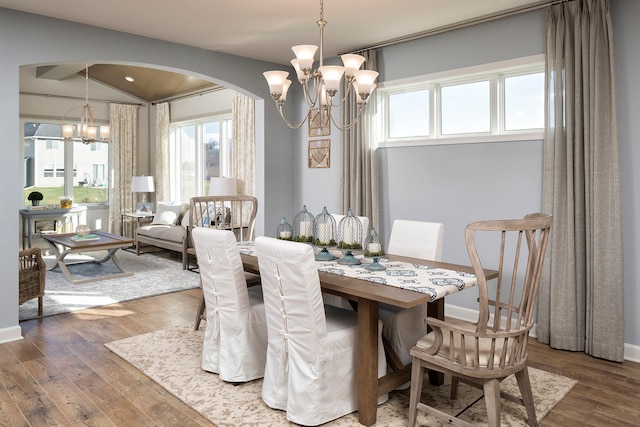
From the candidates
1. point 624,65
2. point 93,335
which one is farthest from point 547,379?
point 93,335

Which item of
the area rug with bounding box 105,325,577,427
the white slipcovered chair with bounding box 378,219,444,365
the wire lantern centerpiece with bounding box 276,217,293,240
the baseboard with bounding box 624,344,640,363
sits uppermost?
the wire lantern centerpiece with bounding box 276,217,293,240

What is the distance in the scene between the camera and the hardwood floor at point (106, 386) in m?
2.55

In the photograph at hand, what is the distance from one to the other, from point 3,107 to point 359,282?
310cm

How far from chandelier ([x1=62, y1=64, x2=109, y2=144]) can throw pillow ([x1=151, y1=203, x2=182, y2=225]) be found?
4.72 ft

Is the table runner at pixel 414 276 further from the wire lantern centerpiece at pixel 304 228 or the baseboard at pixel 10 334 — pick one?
the baseboard at pixel 10 334

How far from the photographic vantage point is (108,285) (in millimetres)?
5551

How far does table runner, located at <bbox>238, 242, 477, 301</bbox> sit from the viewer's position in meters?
2.41

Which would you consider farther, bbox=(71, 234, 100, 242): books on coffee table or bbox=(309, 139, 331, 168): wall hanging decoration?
bbox=(71, 234, 100, 242): books on coffee table

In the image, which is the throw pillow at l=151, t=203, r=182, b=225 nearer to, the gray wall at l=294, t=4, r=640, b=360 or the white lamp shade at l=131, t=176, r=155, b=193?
the white lamp shade at l=131, t=176, r=155, b=193

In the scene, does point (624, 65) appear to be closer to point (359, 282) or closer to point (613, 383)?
point (613, 383)

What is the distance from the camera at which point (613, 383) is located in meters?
2.99

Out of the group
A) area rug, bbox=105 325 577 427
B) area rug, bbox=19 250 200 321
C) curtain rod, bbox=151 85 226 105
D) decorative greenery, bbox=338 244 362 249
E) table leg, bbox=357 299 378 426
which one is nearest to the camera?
table leg, bbox=357 299 378 426

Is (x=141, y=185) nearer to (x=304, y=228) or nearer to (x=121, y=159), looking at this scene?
(x=121, y=159)

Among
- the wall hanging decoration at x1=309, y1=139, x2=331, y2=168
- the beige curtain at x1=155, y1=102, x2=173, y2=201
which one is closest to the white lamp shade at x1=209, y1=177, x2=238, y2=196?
the wall hanging decoration at x1=309, y1=139, x2=331, y2=168
